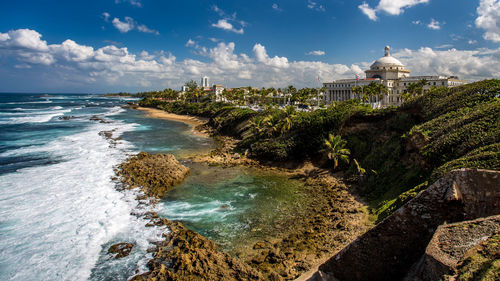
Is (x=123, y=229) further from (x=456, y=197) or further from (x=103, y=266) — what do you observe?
(x=456, y=197)

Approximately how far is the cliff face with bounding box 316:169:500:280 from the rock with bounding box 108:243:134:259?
42.6 ft

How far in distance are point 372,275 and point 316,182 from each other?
18523 mm

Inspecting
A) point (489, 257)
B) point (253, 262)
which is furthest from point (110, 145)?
point (489, 257)

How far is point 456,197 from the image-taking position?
23.6ft

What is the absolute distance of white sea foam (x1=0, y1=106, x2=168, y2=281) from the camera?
1488 cm

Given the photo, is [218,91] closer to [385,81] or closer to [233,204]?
[385,81]

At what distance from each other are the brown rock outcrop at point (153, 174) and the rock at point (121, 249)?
7255 mm

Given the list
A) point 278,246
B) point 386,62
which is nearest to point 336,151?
point 278,246

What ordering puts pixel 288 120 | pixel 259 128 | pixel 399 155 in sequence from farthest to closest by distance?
pixel 259 128 → pixel 288 120 → pixel 399 155

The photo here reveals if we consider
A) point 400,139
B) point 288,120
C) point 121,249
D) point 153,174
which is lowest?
point 121,249

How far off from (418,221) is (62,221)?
2216cm

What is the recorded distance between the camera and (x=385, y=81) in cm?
8588

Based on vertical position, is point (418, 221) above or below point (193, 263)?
above

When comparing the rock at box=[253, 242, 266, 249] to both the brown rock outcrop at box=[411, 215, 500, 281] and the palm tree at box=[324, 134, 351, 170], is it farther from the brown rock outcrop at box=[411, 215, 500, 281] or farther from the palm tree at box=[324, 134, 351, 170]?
the palm tree at box=[324, 134, 351, 170]
